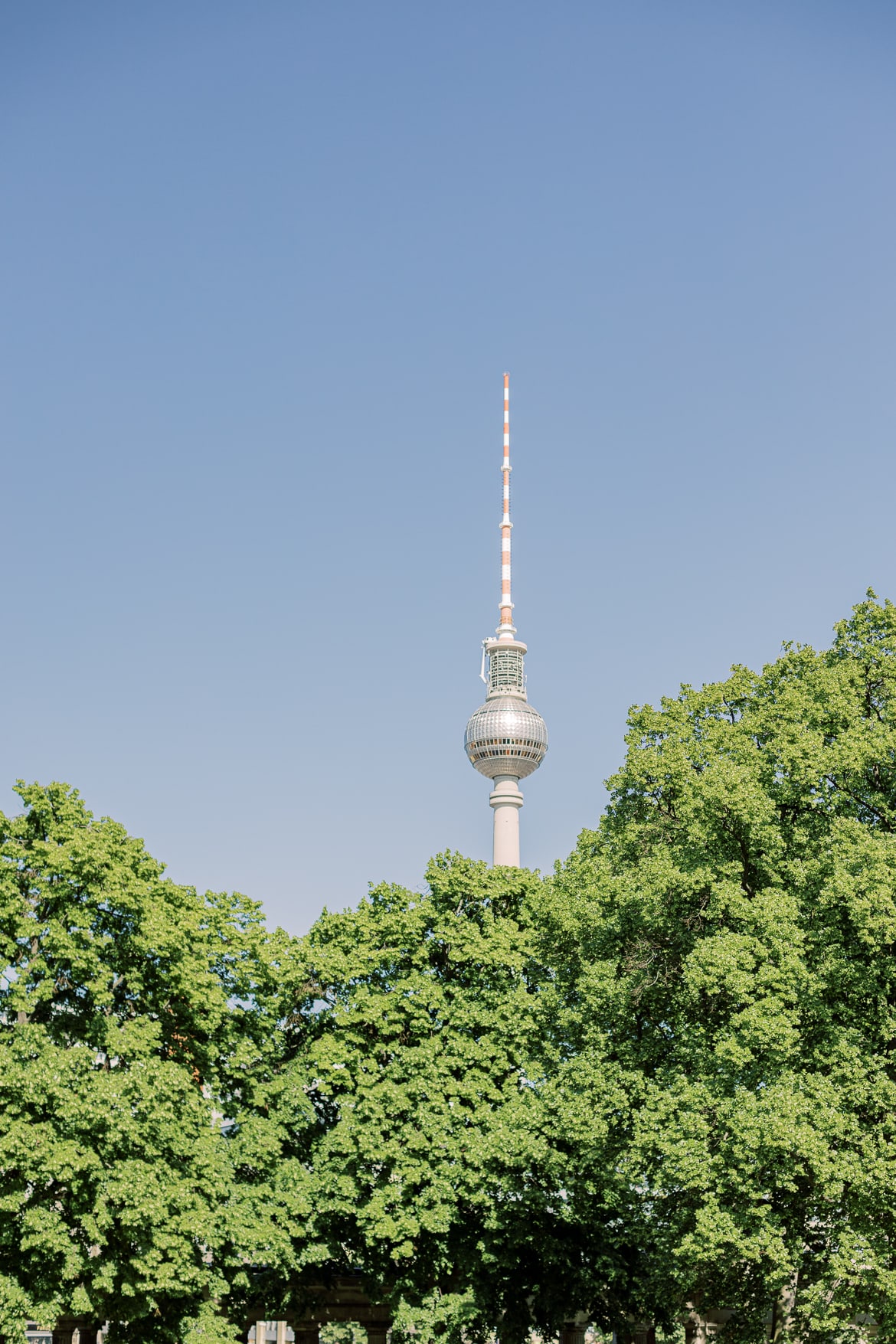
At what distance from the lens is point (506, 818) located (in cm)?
15112

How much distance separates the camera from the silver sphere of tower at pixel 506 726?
152 metres

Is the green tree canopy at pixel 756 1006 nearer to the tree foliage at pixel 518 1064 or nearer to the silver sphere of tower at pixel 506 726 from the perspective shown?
the tree foliage at pixel 518 1064

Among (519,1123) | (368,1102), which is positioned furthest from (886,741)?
(368,1102)

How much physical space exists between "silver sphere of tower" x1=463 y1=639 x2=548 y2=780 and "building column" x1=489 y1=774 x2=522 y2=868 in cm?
111

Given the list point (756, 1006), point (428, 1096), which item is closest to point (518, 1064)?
point (428, 1096)

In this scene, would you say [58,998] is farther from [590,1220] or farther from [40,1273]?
[590,1220]

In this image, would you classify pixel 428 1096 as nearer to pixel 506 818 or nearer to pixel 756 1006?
pixel 756 1006

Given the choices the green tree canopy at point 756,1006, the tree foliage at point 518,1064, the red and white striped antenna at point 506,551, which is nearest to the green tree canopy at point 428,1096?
the tree foliage at point 518,1064

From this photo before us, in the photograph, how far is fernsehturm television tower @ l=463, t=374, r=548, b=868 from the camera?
5965 inches

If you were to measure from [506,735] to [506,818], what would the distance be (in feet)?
29.6

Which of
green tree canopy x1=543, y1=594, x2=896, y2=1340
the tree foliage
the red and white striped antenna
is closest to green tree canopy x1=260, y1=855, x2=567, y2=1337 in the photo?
the tree foliage

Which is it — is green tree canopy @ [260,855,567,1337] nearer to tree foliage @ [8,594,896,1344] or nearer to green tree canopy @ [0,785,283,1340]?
tree foliage @ [8,594,896,1344]

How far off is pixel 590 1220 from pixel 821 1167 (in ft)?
38.8

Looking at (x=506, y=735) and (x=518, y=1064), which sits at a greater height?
(x=506, y=735)
